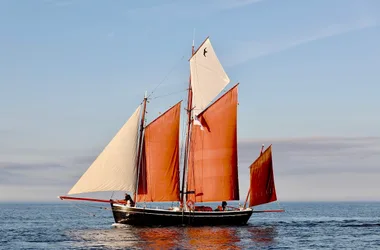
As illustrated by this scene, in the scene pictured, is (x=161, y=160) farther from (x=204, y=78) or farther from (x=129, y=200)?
(x=204, y=78)

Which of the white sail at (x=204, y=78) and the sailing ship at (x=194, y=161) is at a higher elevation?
the white sail at (x=204, y=78)

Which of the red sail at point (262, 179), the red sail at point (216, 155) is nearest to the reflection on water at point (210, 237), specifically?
the red sail at point (216, 155)

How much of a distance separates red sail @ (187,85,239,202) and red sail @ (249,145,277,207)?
3.40 metres

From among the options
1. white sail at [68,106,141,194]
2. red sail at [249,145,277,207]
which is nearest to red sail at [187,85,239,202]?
red sail at [249,145,277,207]

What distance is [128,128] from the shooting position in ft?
266

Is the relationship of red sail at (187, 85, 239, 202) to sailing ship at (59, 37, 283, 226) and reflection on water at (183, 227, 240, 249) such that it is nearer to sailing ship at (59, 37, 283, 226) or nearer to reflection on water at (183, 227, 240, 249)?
sailing ship at (59, 37, 283, 226)

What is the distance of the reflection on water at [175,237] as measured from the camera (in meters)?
66.5

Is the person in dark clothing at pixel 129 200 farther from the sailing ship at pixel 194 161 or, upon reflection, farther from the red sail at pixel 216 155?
the red sail at pixel 216 155

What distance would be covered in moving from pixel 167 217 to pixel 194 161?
793 centimetres

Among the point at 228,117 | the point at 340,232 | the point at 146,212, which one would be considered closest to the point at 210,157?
the point at 228,117

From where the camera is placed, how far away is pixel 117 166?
79.5 meters

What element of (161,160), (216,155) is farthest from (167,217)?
(216,155)

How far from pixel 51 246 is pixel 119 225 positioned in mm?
17302

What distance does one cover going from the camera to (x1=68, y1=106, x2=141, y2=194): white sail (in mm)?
77812
